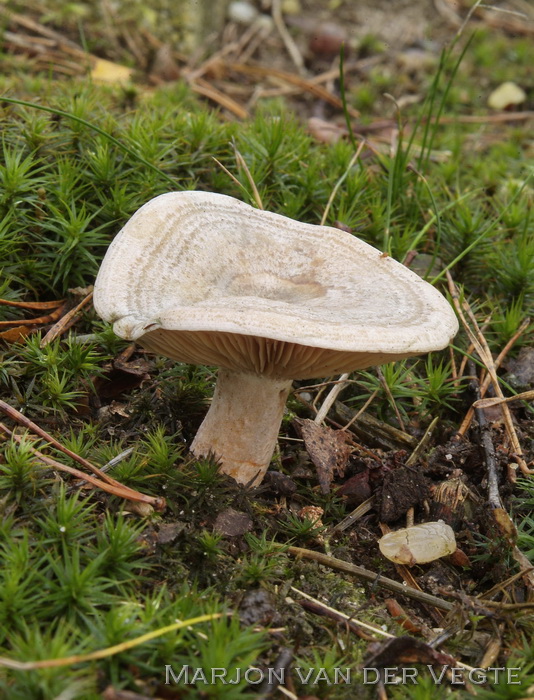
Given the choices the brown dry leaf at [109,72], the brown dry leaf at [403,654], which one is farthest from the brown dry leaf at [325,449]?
Answer: the brown dry leaf at [109,72]

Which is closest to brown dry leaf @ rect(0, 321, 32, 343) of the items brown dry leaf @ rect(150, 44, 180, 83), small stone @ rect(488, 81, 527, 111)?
brown dry leaf @ rect(150, 44, 180, 83)

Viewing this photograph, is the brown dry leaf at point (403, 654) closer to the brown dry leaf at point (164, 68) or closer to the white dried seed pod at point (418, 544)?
the white dried seed pod at point (418, 544)

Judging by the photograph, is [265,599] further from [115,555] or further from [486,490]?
[486,490]

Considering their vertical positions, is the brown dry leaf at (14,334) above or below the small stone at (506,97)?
below

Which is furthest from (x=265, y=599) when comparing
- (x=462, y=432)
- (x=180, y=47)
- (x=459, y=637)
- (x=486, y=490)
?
(x=180, y=47)

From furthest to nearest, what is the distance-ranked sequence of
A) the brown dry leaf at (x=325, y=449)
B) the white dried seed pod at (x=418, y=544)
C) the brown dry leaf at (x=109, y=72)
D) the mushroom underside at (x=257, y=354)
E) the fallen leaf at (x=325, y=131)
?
the brown dry leaf at (x=109, y=72), the fallen leaf at (x=325, y=131), the brown dry leaf at (x=325, y=449), the white dried seed pod at (x=418, y=544), the mushroom underside at (x=257, y=354)

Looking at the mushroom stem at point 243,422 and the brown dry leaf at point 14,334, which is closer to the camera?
the mushroom stem at point 243,422
